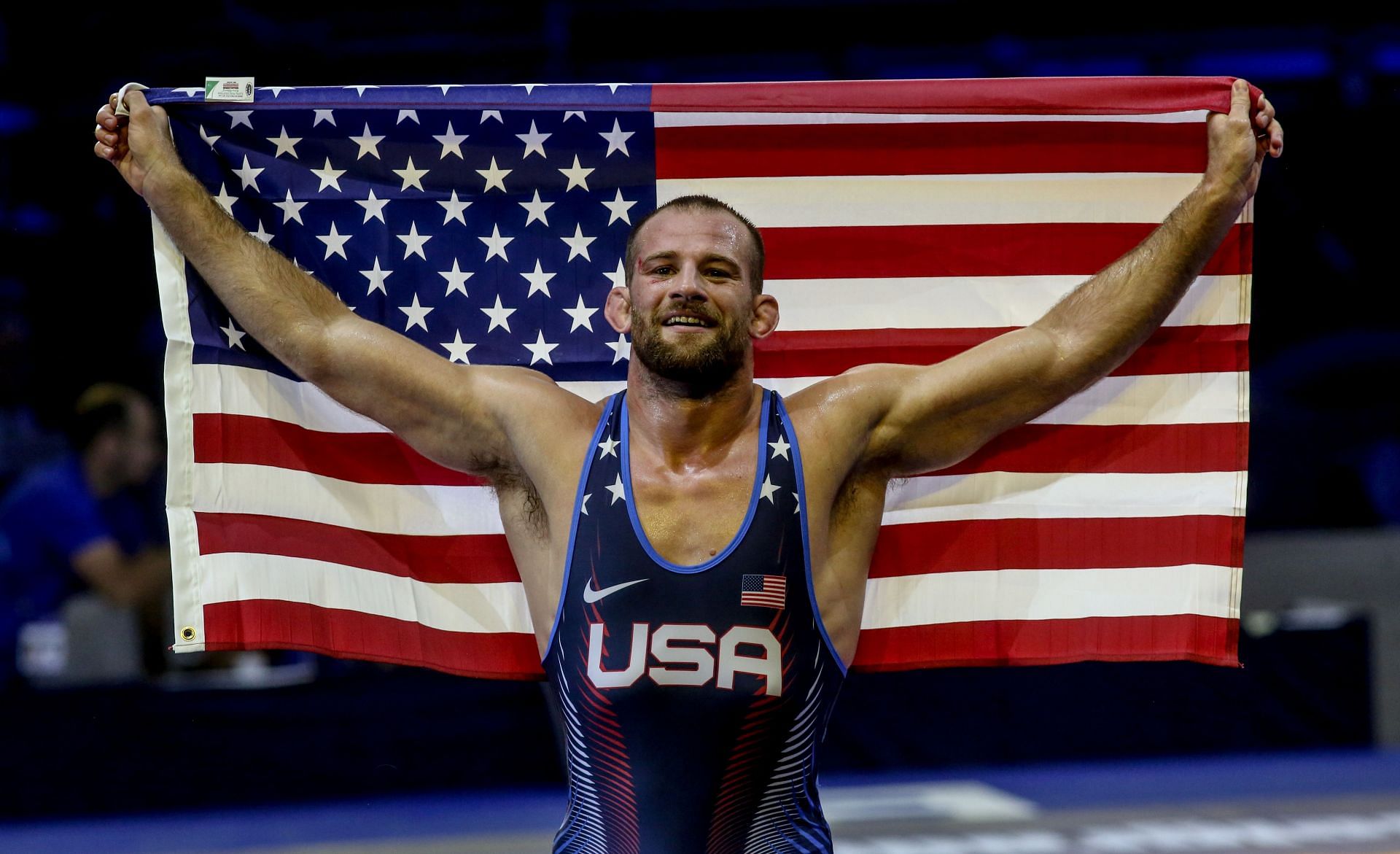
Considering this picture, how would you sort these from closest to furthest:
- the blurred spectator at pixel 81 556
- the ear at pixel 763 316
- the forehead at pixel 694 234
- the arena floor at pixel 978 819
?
the forehead at pixel 694 234 → the ear at pixel 763 316 → the arena floor at pixel 978 819 → the blurred spectator at pixel 81 556

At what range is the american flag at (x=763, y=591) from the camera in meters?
2.71

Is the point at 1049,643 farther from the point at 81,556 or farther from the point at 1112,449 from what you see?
the point at 81,556

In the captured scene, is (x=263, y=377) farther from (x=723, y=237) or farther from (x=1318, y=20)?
(x=1318, y=20)

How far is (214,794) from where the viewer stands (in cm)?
531

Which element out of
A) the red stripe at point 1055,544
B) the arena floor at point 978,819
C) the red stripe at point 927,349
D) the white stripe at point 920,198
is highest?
the white stripe at point 920,198

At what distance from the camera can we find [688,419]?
2.87 meters

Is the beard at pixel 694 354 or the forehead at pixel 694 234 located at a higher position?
the forehead at pixel 694 234

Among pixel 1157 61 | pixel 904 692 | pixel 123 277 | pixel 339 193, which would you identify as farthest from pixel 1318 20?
pixel 123 277

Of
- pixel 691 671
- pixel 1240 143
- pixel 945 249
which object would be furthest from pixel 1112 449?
pixel 691 671

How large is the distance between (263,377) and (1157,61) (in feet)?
19.3

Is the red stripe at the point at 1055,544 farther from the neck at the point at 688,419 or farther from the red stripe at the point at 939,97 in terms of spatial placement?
the red stripe at the point at 939,97

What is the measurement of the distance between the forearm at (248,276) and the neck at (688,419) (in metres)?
0.79

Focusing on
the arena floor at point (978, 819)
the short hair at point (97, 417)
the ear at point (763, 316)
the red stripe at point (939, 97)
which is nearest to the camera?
the ear at point (763, 316)

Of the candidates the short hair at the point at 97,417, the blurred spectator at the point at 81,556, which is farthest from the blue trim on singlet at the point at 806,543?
the short hair at the point at 97,417
